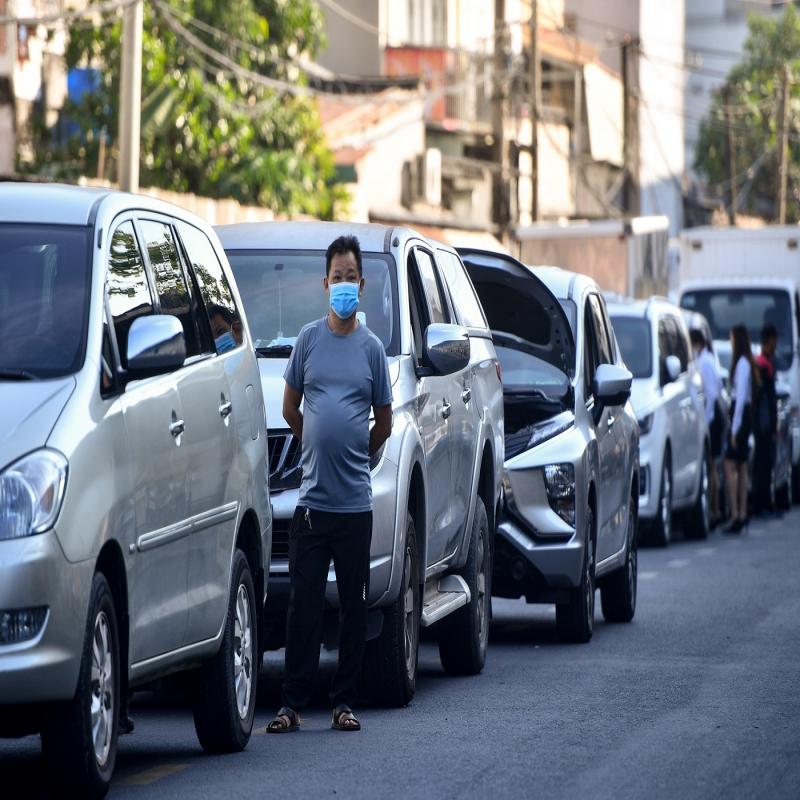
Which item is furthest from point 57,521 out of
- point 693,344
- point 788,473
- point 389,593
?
point 788,473

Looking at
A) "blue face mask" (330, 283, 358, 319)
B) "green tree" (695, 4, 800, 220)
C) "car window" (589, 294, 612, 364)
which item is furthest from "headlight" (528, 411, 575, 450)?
"green tree" (695, 4, 800, 220)

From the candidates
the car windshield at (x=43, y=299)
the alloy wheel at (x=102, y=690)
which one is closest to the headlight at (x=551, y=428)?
the car windshield at (x=43, y=299)

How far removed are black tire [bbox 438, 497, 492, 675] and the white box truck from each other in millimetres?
16545

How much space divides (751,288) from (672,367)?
8227mm

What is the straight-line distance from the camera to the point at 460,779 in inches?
312

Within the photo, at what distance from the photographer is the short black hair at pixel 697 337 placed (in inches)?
937

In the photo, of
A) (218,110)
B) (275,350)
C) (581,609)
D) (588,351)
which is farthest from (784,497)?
(275,350)

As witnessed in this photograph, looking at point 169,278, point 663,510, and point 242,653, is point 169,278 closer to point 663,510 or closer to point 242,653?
point 242,653

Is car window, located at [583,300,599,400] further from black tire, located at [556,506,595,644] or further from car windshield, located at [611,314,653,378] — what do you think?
car windshield, located at [611,314,653,378]

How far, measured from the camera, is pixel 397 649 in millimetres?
9828

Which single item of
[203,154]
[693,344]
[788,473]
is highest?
[203,154]

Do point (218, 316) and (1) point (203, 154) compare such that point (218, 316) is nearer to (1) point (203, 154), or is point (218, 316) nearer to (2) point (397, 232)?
(2) point (397, 232)

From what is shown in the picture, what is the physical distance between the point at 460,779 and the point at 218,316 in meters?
2.13

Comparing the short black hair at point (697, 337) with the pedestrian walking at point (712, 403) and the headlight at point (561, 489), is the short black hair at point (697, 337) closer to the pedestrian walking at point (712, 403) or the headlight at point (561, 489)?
the pedestrian walking at point (712, 403)
